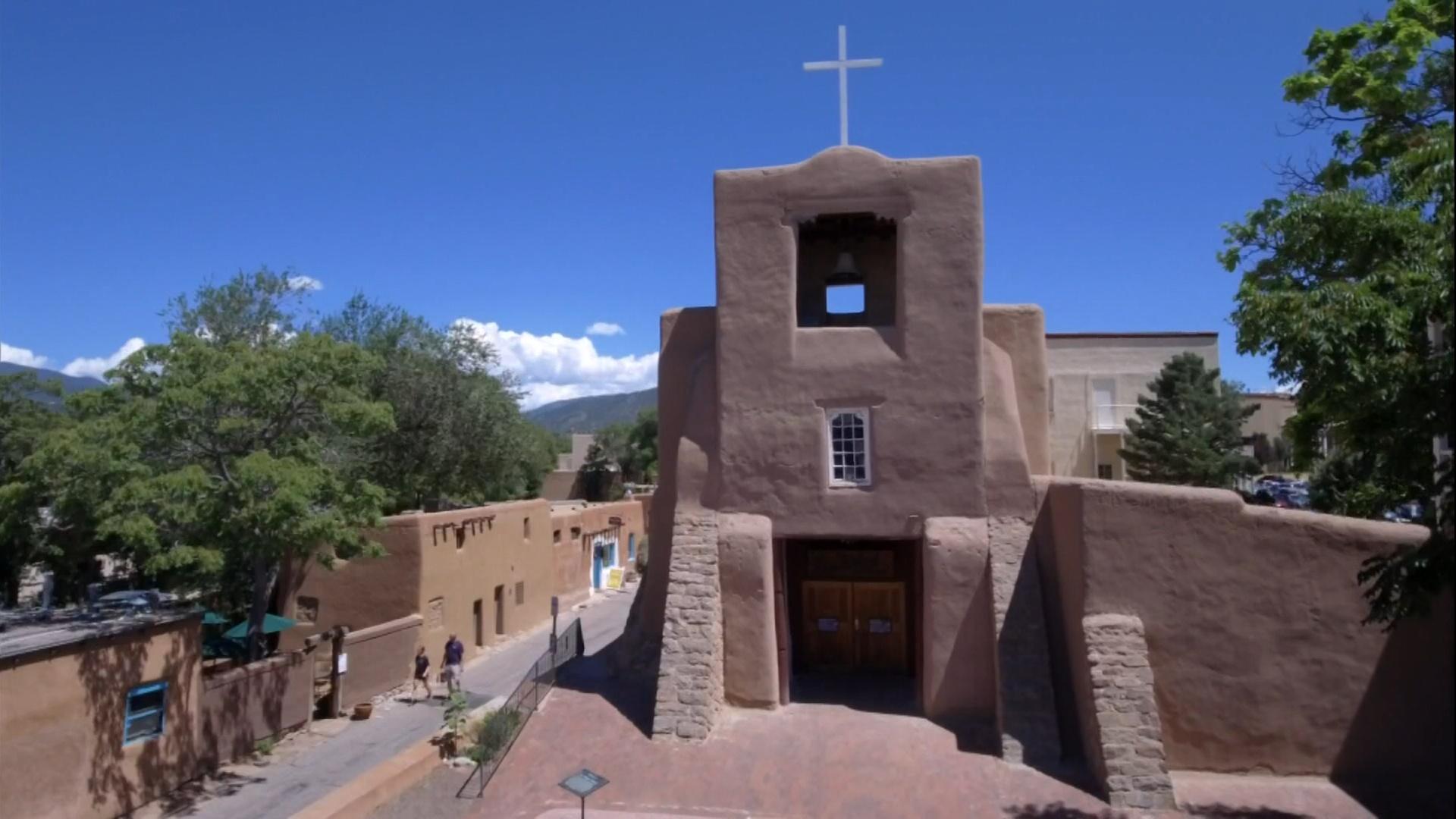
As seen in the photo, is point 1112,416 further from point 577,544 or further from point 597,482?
point 597,482

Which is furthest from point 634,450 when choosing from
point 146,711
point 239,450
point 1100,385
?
point 146,711

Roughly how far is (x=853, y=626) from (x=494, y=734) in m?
6.27

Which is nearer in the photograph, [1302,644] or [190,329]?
[1302,644]

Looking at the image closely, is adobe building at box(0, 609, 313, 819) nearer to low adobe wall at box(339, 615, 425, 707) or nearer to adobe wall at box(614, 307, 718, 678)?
low adobe wall at box(339, 615, 425, 707)

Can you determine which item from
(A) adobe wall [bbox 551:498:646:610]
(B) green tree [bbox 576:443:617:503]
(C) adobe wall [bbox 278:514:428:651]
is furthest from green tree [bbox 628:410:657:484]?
(C) adobe wall [bbox 278:514:428:651]

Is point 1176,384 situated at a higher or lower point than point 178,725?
higher

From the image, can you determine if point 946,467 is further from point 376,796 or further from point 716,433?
point 376,796

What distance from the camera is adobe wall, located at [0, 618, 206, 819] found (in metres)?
12.5

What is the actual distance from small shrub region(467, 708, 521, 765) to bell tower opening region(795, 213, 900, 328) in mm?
7558

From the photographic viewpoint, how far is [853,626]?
16656mm

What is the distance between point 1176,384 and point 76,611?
26.8 meters

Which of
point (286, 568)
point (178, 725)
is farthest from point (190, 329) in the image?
point (178, 725)

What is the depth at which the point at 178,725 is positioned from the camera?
49.6ft

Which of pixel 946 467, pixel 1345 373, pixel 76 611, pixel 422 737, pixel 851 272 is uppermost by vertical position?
pixel 851 272
